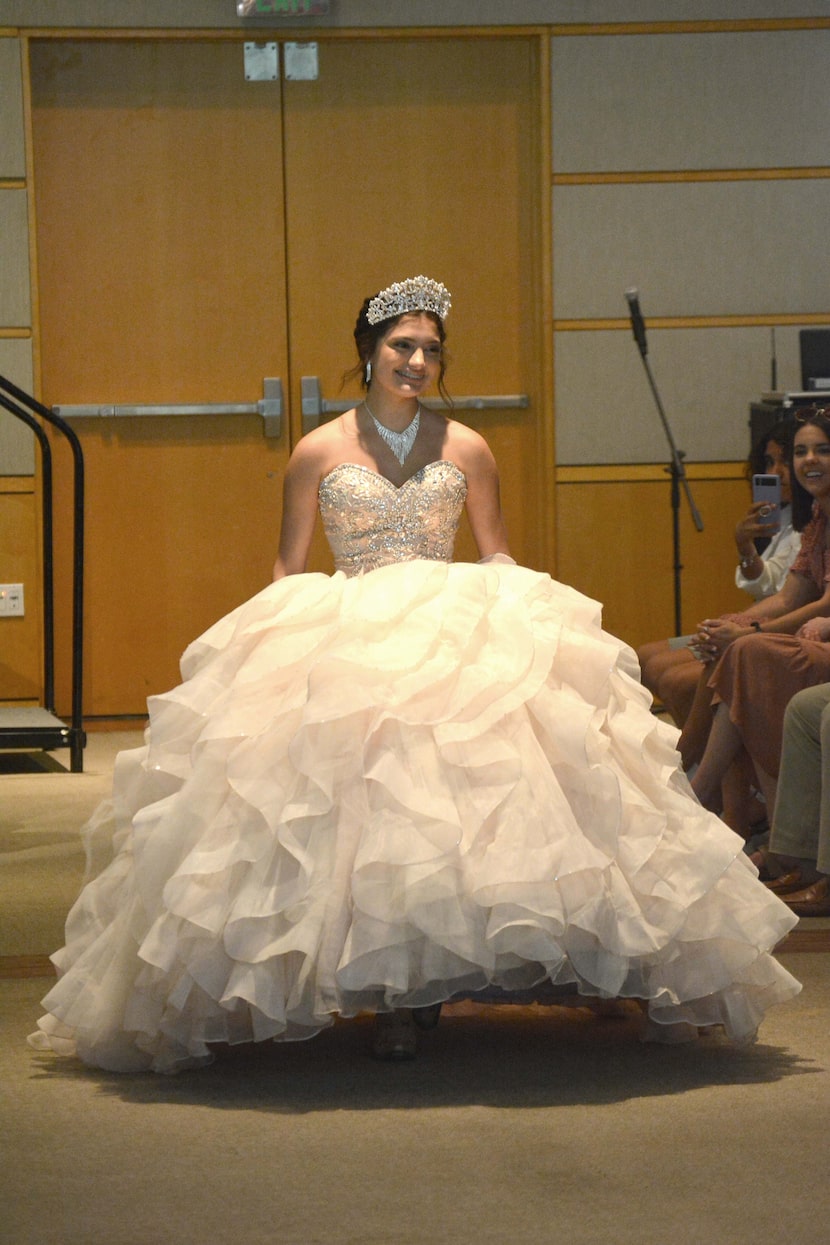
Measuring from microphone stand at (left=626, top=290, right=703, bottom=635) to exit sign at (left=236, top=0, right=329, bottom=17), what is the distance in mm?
1630

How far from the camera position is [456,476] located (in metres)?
3.53

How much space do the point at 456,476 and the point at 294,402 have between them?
11.9 feet

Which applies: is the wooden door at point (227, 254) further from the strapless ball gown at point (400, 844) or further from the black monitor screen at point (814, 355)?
the strapless ball gown at point (400, 844)

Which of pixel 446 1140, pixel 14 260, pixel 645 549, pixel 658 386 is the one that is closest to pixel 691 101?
pixel 658 386

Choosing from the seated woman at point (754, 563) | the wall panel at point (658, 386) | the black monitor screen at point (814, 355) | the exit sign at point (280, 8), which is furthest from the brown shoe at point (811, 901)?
the exit sign at point (280, 8)

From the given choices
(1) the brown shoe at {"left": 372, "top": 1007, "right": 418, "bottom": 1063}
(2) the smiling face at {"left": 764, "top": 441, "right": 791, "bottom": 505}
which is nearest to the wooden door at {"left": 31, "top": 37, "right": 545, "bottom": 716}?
(2) the smiling face at {"left": 764, "top": 441, "right": 791, "bottom": 505}

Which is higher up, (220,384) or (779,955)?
(220,384)

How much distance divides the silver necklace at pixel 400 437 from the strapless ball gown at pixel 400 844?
0.53m

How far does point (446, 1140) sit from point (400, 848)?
0.42 meters

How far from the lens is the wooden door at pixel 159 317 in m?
6.89

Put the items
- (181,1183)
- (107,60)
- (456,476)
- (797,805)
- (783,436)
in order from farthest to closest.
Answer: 1. (107,60)
2. (783,436)
3. (797,805)
4. (456,476)
5. (181,1183)

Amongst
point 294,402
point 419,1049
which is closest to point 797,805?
point 419,1049

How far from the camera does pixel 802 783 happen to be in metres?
4.02

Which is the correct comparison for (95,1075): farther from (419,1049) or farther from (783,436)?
(783,436)
